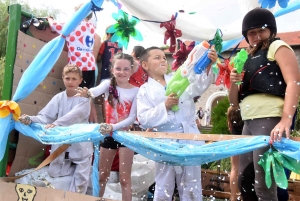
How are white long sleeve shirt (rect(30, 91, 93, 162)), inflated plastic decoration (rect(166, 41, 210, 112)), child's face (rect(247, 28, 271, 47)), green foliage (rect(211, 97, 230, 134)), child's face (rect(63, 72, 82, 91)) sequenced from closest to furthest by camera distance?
child's face (rect(247, 28, 271, 47))
inflated plastic decoration (rect(166, 41, 210, 112))
white long sleeve shirt (rect(30, 91, 93, 162))
child's face (rect(63, 72, 82, 91))
green foliage (rect(211, 97, 230, 134))

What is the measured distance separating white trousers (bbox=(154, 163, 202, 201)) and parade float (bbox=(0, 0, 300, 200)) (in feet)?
1.01

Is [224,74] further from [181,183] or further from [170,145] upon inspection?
[181,183]

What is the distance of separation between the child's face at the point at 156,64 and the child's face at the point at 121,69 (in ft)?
0.96

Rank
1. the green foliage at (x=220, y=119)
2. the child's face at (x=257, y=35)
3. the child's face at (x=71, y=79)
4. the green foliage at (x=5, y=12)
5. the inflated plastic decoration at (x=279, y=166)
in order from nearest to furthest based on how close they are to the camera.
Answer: the inflated plastic decoration at (x=279, y=166), the child's face at (x=257, y=35), the child's face at (x=71, y=79), the green foliage at (x=220, y=119), the green foliage at (x=5, y=12)

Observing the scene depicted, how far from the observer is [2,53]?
1331 centimetres

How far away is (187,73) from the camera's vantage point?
2664 millimetres

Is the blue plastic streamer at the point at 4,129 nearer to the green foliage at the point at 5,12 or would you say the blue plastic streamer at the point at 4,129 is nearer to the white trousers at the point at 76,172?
the white trousers at the point at 76,172

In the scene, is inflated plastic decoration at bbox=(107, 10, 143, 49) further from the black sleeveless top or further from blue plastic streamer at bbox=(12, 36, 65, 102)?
the black sleeveless top

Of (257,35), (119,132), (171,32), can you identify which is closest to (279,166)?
(257,35)

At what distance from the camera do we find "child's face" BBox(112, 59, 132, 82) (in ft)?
11.0

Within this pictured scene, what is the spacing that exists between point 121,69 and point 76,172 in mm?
1163

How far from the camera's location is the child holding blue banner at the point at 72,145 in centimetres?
356

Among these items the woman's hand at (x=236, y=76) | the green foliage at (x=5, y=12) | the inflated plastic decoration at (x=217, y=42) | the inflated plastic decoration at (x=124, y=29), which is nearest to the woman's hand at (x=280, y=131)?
the woman's hand at (x=236, y=76)

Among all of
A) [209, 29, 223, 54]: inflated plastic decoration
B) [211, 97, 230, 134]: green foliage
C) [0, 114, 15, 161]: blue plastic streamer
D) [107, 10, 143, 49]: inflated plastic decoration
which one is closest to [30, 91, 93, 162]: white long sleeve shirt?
[0, 114, 15, 161]: blue plastic streamer
